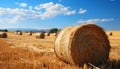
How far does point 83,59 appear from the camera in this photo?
8.98m

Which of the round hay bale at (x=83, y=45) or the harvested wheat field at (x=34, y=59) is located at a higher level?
the round hay bale at (x=83, y=45)

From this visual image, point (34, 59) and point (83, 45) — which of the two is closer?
point (83, 45)

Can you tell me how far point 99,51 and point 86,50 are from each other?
0.59 metres

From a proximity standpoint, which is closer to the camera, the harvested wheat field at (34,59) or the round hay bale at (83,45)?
the harvested wheat field at (34,59)

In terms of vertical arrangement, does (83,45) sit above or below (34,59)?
above

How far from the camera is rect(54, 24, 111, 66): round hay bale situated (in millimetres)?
8766

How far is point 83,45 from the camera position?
9047 mm

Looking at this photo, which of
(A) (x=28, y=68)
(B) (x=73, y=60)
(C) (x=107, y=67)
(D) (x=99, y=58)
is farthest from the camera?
(D) (x=99, y=58)

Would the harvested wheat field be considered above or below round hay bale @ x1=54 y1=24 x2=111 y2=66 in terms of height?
below

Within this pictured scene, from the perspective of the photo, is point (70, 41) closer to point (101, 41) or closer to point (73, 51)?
point (73, 51)

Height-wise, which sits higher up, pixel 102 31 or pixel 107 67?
pixel 102 31

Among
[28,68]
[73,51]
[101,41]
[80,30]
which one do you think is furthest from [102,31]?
[28,68]

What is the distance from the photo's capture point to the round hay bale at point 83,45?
8.77 m

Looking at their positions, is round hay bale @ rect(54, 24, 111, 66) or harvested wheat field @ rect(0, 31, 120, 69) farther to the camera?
round hay bale @ rect(54, 24, 111, 66)
